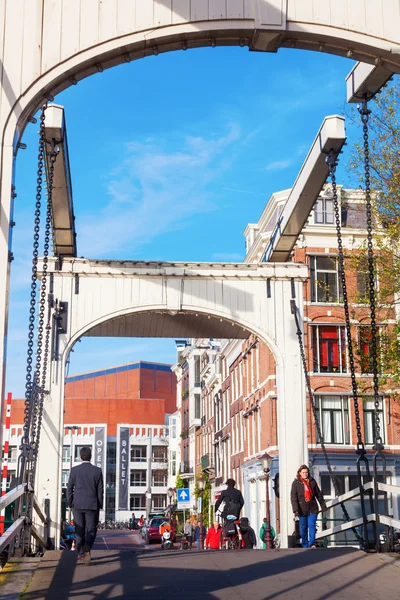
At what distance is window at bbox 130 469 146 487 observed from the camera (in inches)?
3533

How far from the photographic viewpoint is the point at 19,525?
938 cm

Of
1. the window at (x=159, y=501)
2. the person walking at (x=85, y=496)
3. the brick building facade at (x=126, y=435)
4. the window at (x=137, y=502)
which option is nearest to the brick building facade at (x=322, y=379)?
the person walking at (x=85, y=496)

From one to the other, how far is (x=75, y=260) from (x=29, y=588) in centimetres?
846

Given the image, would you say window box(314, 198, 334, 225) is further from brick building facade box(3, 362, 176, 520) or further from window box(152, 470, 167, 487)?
window box(152, 470, 167, 487)

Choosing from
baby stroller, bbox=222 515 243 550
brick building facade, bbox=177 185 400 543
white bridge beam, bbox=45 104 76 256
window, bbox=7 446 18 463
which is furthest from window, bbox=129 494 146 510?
white bridge beam, bbox=45 104 76 256

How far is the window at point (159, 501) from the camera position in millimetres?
88250

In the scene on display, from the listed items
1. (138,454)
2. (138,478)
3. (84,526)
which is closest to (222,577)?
(84,526)

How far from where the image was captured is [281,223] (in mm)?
14586

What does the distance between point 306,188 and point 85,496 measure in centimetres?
592

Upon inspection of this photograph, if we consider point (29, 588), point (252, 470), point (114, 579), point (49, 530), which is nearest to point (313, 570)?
point (114, 579)

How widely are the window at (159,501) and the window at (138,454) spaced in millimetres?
4455

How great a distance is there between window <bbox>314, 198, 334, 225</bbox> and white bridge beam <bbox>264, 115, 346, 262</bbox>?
17.2 metres

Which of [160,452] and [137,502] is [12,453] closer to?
[137,502]

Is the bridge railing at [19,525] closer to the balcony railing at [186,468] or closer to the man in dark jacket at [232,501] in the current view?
the man in dark jacket at [232,501]
